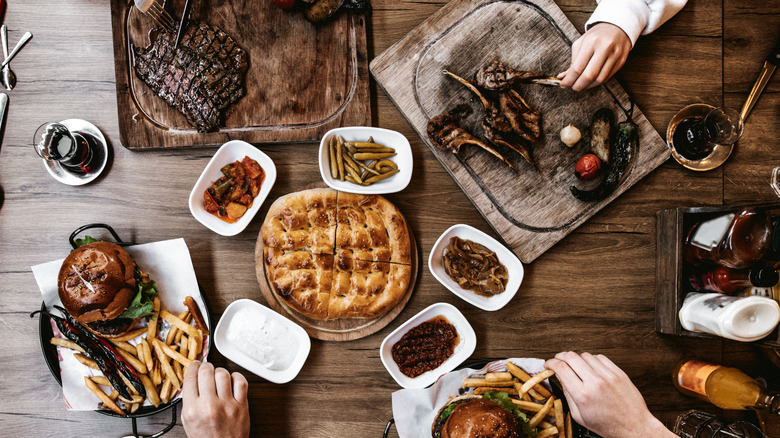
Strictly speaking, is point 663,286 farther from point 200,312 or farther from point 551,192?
point 200,312

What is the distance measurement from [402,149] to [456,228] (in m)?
0.68

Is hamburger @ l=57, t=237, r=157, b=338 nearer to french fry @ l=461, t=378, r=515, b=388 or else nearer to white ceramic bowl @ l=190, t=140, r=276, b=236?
white ceramic bowl @ l=190, t=140, r=276, b=236

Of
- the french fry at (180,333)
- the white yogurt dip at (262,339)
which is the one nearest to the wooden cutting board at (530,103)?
the white yogurt dip at (262,339)

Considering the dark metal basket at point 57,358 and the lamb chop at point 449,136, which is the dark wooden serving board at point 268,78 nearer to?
the lamb chop at point 449,136

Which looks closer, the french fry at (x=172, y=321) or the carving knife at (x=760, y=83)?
the french fry at (x=172, y=321)

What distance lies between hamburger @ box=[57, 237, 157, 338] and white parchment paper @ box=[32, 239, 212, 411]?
160mm

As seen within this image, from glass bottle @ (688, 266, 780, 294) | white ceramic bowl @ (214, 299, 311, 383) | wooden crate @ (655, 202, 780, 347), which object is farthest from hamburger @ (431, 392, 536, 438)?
glass bottle @ (688, 266, 780, 294)

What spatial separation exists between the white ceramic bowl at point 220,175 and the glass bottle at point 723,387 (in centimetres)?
337

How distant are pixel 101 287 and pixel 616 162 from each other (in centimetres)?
361

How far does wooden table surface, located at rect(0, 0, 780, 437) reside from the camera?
10.8 ft

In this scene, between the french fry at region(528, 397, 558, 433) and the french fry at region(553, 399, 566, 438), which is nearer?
the french fry at region(528, 397, 558, 433)

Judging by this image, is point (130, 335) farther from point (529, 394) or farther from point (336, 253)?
point (529, 394)

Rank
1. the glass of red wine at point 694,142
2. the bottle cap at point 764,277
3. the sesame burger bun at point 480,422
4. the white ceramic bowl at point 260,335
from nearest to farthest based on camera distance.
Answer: the sesame burger bun at point 480,422 → the bottle cap at point 764,277 → the white ceramic bowl at point 260,335 → the glass of red wine at point 694,142

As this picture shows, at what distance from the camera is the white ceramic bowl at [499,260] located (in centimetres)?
315
